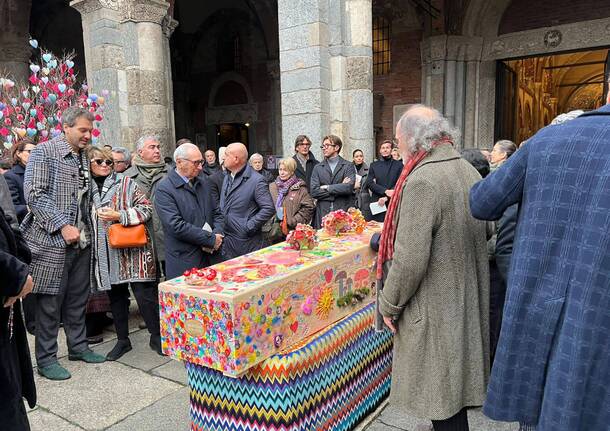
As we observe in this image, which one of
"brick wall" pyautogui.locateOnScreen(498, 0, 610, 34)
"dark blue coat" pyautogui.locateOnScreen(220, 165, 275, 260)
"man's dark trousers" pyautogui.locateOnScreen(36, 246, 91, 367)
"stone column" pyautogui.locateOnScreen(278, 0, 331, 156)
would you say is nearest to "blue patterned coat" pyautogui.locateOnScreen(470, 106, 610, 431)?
"dark blue coat" pyautogui.locateOnScreen(220, 165, 275, 260)

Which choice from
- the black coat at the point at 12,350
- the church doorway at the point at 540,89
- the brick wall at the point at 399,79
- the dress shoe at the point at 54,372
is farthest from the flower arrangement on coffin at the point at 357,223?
the brick wall at the point at 399,79

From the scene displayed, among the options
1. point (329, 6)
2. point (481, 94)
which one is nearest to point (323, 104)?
point (329, 6)

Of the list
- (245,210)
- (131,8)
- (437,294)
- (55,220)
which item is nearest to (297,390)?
(437,294)

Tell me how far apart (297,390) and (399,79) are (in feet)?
43.2

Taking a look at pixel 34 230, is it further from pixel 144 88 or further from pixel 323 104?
pixel 144 88

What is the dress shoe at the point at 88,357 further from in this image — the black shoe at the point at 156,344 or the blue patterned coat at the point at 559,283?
the blue patterned coat at the point at 559,283

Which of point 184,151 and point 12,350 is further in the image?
point 184,151

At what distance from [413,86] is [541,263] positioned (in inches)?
520

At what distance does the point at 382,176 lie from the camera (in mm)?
6164

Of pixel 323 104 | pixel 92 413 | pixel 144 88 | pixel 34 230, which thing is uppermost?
pixel 144 88

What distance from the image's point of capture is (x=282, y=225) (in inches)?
208

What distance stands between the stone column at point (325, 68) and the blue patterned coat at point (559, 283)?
4710 mm

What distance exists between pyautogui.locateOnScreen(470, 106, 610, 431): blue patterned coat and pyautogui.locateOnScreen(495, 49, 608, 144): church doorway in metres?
3.97

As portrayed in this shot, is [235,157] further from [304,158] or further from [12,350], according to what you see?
[12,350]
